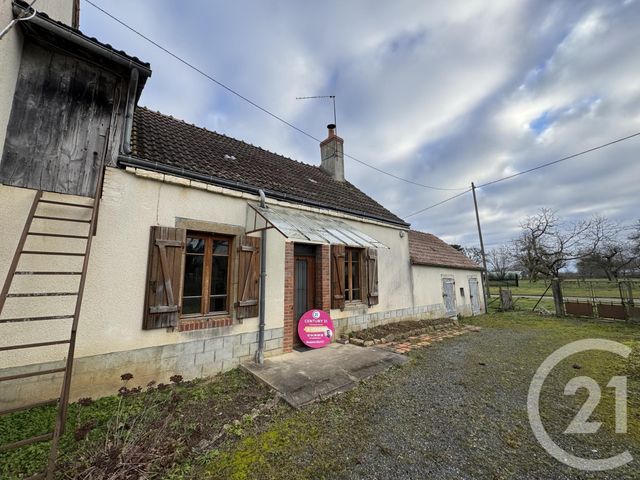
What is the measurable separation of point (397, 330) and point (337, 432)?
5.82 metres

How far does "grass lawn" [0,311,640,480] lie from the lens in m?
2.84

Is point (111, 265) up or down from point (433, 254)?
down

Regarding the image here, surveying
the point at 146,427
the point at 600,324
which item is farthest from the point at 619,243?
the point at 146,427

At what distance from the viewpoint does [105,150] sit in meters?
4.83

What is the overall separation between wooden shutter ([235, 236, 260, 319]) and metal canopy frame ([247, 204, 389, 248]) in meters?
0.36

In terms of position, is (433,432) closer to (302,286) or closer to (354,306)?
(302,286)

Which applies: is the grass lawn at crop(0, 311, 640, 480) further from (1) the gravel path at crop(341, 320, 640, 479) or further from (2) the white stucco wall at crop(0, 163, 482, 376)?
(2) the white stucco wall at crop(0, 163, 482, 376)

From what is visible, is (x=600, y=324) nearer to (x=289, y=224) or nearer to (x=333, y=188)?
(x=333, y=188)

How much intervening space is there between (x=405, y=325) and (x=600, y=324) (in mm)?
9787

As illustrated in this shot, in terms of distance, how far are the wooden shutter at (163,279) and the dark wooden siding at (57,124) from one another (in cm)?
139

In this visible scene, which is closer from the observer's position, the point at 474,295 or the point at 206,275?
the point at 206,275

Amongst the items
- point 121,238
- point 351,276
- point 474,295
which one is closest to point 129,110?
point 121,238

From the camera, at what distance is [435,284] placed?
12438mm

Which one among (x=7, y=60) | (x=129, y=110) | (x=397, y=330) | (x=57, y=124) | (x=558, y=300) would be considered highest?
(x=129, y=110)
